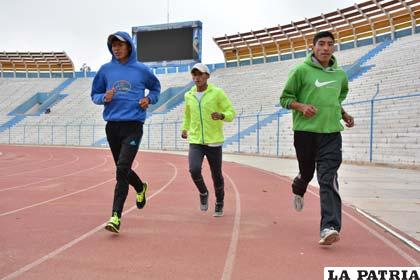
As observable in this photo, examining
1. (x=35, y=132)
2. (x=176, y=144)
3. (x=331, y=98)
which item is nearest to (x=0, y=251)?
(x=331, y=98)

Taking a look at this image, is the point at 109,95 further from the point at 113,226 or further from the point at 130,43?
the point at 113,226

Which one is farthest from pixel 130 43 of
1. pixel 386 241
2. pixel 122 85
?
pixel 386 241

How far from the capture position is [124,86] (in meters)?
4.67

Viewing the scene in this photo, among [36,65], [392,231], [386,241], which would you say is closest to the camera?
[386,241]

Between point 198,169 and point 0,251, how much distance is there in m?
2.45

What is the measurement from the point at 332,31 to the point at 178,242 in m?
35.0

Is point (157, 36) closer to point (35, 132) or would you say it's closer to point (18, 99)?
point (35, 132)

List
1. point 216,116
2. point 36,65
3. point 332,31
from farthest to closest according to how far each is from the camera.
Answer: point 36,65, point 332,31, point 216,116

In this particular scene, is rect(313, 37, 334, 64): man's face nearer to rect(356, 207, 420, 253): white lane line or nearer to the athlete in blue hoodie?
the athlete in blue hoodie

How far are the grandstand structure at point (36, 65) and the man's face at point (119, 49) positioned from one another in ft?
172

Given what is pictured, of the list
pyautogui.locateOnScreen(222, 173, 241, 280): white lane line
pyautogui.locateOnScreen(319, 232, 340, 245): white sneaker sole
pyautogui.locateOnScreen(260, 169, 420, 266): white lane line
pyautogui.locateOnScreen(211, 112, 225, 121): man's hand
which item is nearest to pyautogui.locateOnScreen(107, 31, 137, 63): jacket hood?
pyautogui.locateOnScreen(211, 112, 225, 121): man's hand

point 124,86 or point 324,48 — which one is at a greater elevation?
point 324,48

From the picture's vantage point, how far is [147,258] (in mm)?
3709

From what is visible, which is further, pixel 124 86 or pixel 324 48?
pixel 124 86
